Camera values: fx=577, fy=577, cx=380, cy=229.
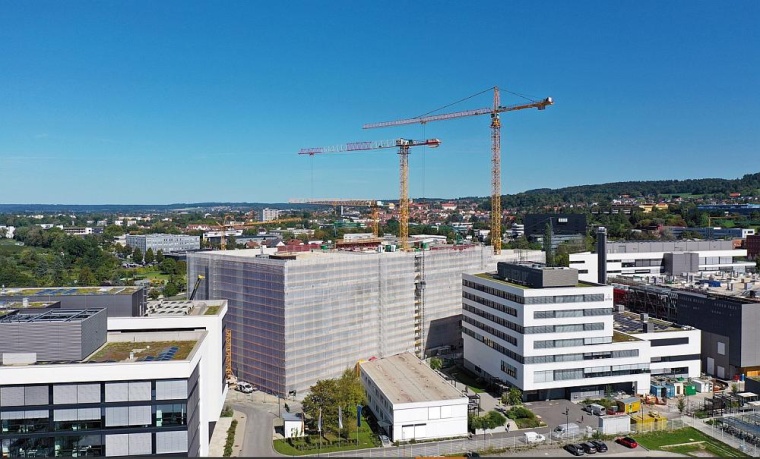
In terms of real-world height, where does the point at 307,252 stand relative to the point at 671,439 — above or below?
above

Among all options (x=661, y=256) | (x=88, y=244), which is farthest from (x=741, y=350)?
(x=88, y=244)

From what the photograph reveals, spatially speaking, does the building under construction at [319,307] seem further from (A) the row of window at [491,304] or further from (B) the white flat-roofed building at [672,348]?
(B) the white flat-roofed building at [672,348]

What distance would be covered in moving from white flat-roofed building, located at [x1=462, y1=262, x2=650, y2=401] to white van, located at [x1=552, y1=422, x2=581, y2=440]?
6191 millimetres

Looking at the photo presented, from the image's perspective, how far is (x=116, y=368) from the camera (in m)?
30.9

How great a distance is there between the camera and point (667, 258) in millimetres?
109625

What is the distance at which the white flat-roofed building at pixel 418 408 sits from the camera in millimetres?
45219

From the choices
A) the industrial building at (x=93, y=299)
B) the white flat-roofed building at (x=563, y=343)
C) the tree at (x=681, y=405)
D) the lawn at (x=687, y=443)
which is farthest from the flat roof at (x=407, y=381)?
the industrial building at (x=93, y=299)

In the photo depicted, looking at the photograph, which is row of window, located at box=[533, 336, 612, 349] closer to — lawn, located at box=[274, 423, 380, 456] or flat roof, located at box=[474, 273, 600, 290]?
flat roof, located at box=[474, 273, 600, 290]

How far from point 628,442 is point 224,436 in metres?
31.3

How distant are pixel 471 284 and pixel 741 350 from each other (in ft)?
90.4

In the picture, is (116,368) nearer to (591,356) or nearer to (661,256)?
(591,356)

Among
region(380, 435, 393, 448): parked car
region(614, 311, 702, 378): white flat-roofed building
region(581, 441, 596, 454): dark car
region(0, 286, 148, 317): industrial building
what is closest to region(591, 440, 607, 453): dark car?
region(581, 441, 596, 454): dark car

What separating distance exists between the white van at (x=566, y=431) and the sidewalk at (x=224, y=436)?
80.0ft

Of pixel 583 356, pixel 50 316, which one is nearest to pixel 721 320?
pixel 583 356
